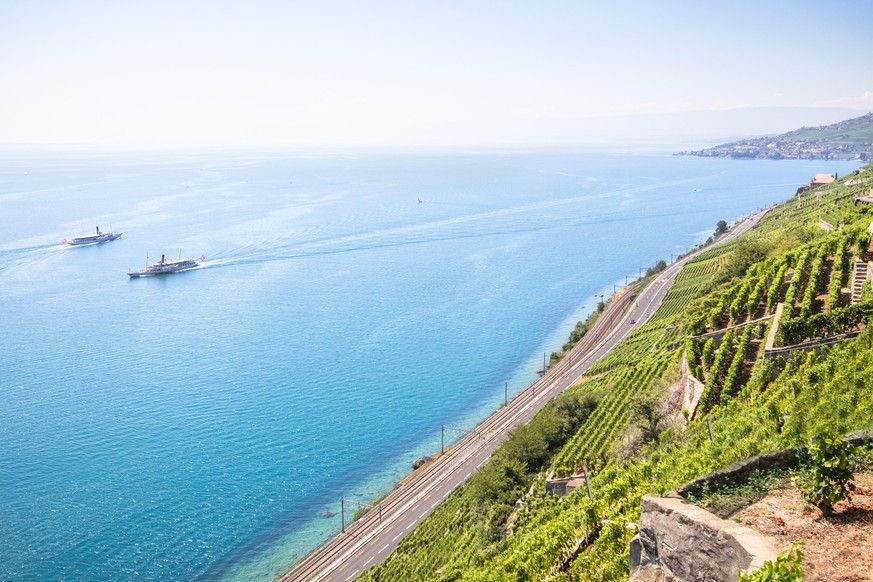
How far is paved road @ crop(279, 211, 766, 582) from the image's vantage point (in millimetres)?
31281

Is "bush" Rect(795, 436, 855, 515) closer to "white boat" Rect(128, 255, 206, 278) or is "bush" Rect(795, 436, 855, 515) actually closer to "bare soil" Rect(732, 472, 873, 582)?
"bare soil" Rect(732, 472, 873, 582)

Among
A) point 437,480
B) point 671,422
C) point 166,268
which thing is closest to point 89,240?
point 166,268

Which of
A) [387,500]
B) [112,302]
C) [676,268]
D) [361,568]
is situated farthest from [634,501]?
[112,302]

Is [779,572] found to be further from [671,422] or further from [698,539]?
[671,422]

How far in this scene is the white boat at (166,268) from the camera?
81.9 metres

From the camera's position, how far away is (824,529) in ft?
27.7

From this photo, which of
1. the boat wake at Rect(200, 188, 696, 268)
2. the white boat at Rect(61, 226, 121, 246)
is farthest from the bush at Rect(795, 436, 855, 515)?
the white boat at Rect(61, 226, 121, 246)

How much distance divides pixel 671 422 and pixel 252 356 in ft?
133

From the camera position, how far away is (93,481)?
3753 centimetres

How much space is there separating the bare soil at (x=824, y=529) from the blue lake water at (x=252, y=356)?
28.5m

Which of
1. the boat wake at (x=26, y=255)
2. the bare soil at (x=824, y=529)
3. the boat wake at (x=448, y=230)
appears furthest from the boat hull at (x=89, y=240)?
the bare soil at (x=824, y=529)

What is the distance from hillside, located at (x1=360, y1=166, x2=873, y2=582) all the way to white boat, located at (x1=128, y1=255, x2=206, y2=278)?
61213 millimetres

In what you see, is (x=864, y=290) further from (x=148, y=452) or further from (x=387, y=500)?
(x=148, y=452)

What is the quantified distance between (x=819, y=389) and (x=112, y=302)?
71.6 metres
